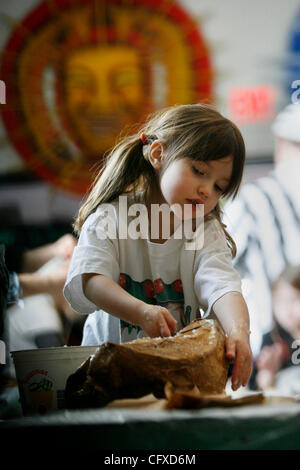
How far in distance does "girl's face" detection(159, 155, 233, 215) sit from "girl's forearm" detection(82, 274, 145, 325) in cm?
15

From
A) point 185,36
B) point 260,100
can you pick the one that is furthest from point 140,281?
point 185,36

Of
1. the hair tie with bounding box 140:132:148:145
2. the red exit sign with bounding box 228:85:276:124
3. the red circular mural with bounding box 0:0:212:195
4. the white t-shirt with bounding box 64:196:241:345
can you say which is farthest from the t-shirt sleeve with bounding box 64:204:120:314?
the red circular mural with bounding box 0:0:212:195

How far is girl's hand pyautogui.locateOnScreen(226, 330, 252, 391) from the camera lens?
63 cm

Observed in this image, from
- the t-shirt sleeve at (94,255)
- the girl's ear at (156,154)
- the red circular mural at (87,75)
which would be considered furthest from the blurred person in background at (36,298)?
the red circular mural at (87,75)

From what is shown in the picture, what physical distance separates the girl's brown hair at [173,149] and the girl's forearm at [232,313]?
14 centimetres

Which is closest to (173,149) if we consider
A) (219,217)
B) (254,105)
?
(219,217)

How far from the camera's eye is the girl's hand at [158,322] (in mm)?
617

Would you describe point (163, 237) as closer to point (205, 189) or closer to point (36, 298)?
point (205, 189)

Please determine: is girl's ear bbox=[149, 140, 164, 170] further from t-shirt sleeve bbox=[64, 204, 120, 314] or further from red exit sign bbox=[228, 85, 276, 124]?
red exit sign bbox=[228, 85, 276, 124]

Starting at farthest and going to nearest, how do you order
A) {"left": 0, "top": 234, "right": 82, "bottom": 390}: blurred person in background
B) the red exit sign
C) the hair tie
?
the red exit sign < {"left": 0, "top": 234, "right": 82, "bottom": 390}: blurred person in background < the hair tie

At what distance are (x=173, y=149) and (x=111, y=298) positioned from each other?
0.73ft

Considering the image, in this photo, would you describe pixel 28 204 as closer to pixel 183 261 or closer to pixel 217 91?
pixel 217 91

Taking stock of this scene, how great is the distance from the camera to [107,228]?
795mm

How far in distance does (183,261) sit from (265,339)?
2.30ft
